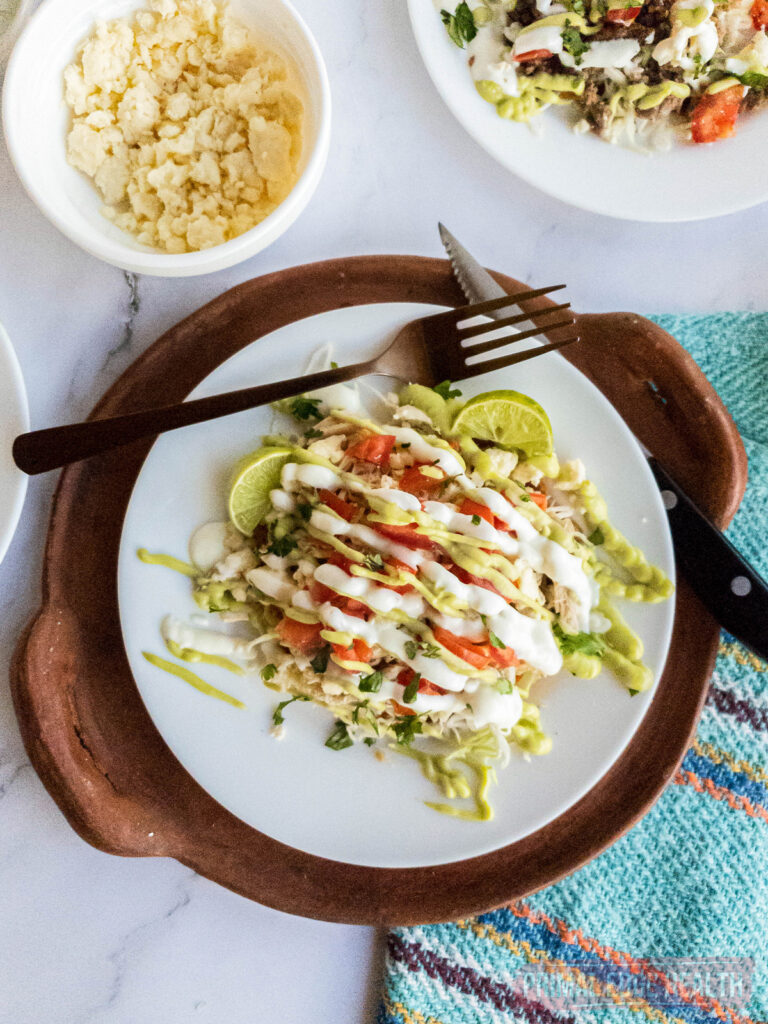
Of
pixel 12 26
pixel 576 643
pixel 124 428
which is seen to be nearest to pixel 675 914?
pixel 576 643

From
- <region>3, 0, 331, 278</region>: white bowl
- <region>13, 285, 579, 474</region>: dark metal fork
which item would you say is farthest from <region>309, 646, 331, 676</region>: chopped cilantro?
<region>3, 0, 331, 278</region>: white bowl

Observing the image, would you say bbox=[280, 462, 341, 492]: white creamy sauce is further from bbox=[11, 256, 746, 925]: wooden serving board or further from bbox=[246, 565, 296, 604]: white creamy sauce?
bbox=[11, 256, 746, 925]: wooden serving board

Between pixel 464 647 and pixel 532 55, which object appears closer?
pixel 464 647

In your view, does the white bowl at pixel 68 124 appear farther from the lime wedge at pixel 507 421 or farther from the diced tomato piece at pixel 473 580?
the diced tomato piece at pixel 473 580

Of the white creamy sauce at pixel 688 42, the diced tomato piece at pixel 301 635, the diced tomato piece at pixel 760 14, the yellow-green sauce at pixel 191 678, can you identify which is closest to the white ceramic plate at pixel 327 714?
the yellow-green sauce at pixel 191 678

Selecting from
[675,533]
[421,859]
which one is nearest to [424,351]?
[675,533]

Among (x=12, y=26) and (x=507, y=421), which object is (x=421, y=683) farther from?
(x=12, y=26)
